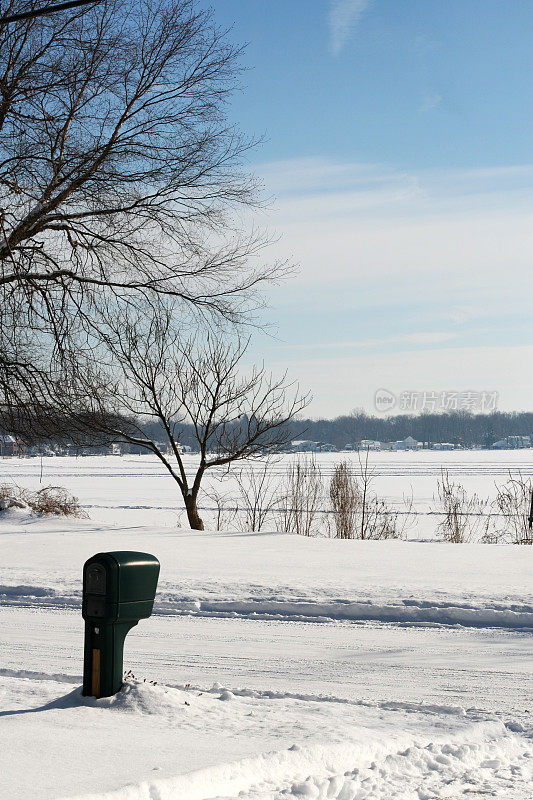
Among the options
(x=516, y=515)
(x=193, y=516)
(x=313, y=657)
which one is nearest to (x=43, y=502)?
(x=193, y=516)

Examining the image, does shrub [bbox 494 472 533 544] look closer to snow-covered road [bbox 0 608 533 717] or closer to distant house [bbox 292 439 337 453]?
distant house [bbox 292 439 337 453]

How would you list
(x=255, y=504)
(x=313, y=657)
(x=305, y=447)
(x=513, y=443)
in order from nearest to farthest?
(x=313, y=657)
(x=255, y=504)
(x=305, y=447)
(x=513, y=443)

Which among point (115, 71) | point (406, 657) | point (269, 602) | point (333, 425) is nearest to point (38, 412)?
point (115, 71)

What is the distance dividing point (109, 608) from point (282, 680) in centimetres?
177

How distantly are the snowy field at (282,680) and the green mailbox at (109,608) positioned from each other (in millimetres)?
150

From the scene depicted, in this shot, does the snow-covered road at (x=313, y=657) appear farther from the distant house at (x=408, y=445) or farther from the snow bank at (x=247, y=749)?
the distant house at (x=408, y=445)

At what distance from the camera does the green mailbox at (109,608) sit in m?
4.67

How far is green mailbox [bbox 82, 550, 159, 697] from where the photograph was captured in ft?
15.3

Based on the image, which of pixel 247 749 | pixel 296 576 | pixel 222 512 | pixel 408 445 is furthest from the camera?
pixel 408 445

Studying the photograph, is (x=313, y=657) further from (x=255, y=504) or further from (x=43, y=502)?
(x=43, y=502)

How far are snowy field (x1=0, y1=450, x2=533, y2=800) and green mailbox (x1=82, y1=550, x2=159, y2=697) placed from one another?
150mm

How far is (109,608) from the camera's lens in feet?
15.3

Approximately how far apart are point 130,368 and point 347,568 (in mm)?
8152

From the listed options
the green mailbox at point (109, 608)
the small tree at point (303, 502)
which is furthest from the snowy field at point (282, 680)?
the small tree at point (303, 502)
